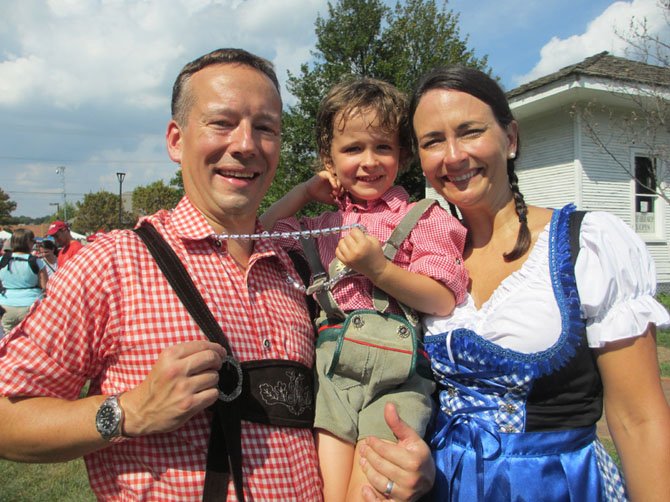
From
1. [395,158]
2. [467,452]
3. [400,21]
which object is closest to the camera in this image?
[467,452]

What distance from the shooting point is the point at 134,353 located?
164cm

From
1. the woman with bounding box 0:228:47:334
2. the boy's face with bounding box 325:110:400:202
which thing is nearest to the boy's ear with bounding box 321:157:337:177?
the boy's face with bounding box 325:110:400:202

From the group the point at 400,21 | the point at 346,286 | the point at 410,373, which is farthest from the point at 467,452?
the point at 400,21

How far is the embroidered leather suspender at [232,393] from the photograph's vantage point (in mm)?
1596

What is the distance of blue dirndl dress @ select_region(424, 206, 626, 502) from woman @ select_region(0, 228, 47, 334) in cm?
820

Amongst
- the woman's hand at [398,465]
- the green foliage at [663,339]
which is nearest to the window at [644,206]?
the green foliage at [663,339]

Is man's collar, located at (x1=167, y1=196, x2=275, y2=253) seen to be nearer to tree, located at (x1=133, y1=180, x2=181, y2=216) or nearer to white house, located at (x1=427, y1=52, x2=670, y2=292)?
white house, located at (x1=427, y1=52, x2=670, y2=292)

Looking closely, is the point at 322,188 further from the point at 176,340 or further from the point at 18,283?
the point at 18,283

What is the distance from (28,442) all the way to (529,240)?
6.18 feet

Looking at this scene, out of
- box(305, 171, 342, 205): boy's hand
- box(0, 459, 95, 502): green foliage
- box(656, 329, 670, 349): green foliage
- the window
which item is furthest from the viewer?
the window

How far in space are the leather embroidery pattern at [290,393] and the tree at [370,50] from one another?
14600 millimetres

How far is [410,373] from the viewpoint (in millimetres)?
1945

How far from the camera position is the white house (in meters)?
10.3

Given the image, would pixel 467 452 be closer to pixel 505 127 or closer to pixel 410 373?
pixel 410 373
